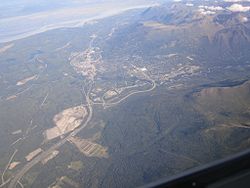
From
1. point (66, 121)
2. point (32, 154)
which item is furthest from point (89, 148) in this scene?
point (66, 121)

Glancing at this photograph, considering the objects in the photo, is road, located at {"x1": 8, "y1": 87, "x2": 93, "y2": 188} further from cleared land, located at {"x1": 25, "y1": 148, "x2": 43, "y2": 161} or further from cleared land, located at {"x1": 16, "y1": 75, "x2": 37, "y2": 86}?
cleared land, located at {"x1": 16, "y1": 75, "x2": 37, "y2": 86}

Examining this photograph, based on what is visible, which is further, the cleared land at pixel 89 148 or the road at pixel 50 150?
the cleared land at pixel 89 148

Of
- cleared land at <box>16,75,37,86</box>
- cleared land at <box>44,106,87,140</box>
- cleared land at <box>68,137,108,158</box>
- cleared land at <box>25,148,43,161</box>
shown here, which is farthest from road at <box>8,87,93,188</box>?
cleared land at <box>16,75,37,86</box>

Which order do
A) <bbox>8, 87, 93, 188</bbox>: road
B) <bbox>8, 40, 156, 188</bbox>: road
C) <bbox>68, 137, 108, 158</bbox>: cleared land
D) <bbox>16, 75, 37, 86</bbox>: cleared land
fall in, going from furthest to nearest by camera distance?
1. <bbox>16, 75, 37, 86</bbox>: cleared land
2. <bbox>68, 137, 108, 158</bbox>: cleared land
3. <bbox>8, 40, 156, 188</bbox>: road
4. <bbox>8, 87, 93, 188</bbox>: road

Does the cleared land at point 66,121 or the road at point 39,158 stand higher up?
the road at point 39,158

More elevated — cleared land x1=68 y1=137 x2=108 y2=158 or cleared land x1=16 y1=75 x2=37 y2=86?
cleared land x1=68 y1=137 x2=108 y2=158

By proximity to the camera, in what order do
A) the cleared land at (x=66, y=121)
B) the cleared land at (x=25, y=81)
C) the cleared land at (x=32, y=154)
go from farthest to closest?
1. the cleared land at (x=25, y=81)
2. the cleared land at (x=66, y=121)
3. the cleared land at (x=32, y=154)

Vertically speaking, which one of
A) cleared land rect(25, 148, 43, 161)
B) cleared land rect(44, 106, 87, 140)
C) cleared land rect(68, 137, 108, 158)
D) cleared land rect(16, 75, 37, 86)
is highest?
cleared land rect(68, 137, 108, 158)

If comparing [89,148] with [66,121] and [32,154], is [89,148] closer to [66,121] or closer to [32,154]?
[32,154]

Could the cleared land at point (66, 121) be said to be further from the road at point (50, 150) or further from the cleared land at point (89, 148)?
the cleared land at point (89, 148)

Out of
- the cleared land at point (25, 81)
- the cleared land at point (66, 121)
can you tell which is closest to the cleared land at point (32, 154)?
the cleared land at point (66, 121)

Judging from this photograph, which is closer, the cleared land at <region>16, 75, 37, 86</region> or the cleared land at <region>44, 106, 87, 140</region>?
the cleared land at <region>44, 106, 87, 140</region>
